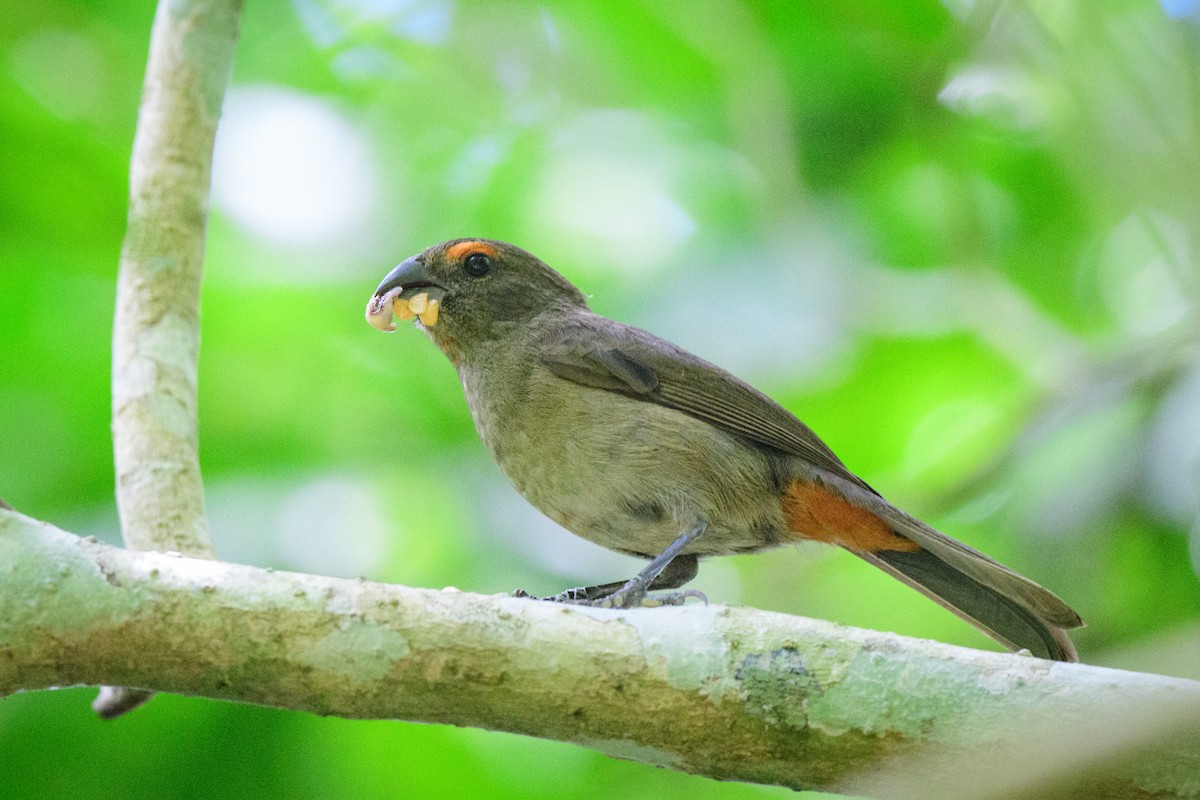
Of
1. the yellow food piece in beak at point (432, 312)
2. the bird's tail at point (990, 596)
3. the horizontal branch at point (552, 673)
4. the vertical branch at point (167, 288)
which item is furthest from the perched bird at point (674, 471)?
the horizontal branch at point (552, 673)

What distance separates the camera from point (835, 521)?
4258 mm

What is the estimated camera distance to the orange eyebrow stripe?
4.74 m

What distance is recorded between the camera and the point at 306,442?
630 centimetres

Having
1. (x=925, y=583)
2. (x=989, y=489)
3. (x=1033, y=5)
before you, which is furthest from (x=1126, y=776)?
(x=1033, y=5)

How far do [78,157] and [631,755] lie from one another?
180 inches

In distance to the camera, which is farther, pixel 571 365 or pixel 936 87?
pixel 936 87

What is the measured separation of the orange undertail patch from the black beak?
62.6 inches

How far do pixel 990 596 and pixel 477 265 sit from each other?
2.23 meters

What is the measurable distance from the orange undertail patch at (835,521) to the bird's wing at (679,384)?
11 centimetres

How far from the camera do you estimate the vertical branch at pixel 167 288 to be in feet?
12.7

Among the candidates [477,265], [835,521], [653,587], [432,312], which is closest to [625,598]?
[653,587]

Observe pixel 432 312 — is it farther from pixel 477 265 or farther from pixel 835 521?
pixel 835 521

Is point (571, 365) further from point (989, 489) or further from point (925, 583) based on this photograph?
point (989, 489)

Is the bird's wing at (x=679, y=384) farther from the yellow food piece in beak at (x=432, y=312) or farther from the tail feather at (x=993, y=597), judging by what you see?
the yellow food piece in beak at (x=432, y=312)
